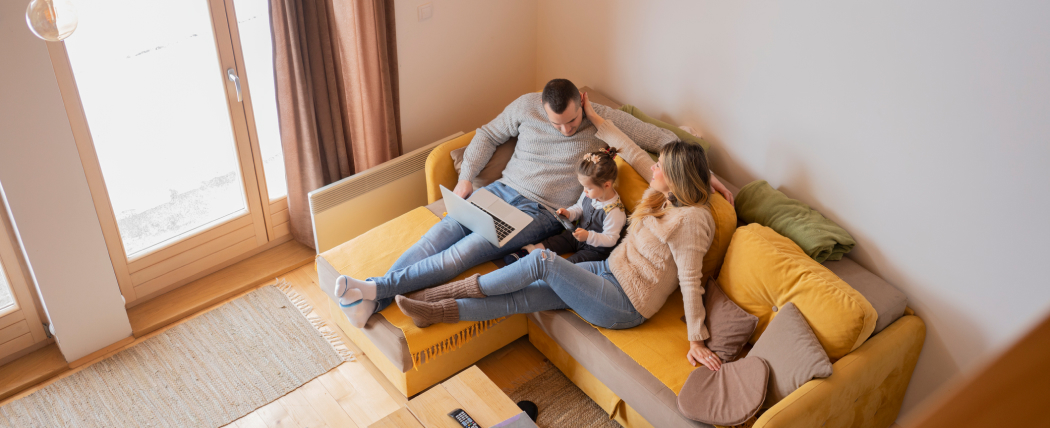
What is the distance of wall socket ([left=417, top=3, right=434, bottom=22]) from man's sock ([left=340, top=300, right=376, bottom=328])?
1.54 meters

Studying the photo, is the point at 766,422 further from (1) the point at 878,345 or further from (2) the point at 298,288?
(2) the point at 298,288

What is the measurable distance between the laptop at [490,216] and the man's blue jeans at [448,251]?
0.05 meters

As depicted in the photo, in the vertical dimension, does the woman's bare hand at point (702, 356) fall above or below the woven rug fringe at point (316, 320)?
above

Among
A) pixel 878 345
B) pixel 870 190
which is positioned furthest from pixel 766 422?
pixel 870 190

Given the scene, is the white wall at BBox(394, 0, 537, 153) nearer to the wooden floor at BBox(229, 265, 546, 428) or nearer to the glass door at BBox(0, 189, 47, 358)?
the wooden floor at BBox(229, 265, 546, 428)

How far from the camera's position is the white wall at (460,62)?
3578 millimetres

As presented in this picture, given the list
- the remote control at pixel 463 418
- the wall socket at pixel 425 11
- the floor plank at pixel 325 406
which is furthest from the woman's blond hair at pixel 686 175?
the wall socket at pixel 425 11

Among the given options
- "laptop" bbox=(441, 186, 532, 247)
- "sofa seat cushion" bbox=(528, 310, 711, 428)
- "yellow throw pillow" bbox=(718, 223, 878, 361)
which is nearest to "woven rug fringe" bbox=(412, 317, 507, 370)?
"sofa seat cushion" bbox=(528, 310, 711, 428)

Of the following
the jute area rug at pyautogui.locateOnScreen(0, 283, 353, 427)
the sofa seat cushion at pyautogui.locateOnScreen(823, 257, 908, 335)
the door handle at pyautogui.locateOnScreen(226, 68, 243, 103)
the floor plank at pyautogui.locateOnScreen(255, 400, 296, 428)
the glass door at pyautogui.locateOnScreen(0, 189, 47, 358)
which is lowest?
the floor plank at pyautogui.locateOnScreen(255, 400, 296, 428)

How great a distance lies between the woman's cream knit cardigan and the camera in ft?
8.35

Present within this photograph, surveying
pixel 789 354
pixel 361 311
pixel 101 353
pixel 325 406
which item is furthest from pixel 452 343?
pixel 101 353

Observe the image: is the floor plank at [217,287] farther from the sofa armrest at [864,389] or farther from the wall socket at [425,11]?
the sofa armrest at [864,389]

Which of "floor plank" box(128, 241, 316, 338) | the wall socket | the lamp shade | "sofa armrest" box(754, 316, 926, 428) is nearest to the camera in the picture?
the lamp shade

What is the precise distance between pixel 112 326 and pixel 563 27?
262 cm
